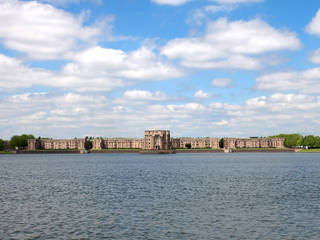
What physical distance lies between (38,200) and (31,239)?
17786 millimetres

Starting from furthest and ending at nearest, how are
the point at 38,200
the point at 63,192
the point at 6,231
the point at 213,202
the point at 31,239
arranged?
1. the point at 63,192
2. the point at 38,200
3. the point at 213,202
4. the point at 6,231
5. the point at 31,239

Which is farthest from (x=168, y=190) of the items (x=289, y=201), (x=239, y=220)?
(x=239, y=220)

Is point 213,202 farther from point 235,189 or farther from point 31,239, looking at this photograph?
point 31,239

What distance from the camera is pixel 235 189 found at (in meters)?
50.9

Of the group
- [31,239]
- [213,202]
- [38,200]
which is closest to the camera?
[31,239]

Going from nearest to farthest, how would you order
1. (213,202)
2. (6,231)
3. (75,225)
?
(6,231) < (75,225) < (213,202)

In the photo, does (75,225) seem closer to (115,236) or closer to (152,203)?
(115,236)

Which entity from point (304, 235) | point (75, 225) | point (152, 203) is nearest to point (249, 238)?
point (304, 235)

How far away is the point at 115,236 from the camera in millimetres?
26516

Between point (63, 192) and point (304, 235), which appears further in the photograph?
point (63, 192)

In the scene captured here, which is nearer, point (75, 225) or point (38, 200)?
point (75, 225)

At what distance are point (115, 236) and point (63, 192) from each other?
24993 millimetres

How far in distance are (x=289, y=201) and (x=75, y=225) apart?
2177cm

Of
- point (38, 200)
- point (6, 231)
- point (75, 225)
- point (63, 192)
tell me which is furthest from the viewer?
point (63, 192)
